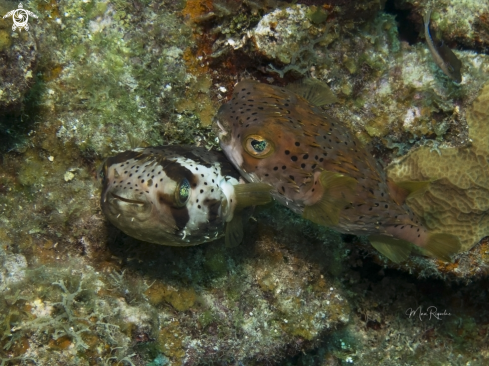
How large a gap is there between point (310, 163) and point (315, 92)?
0.94 metres

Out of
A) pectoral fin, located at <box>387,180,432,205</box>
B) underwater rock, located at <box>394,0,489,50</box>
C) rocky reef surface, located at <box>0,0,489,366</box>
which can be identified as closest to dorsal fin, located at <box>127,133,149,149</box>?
rocky reef surface, located at <box>0,0,489,366</box>

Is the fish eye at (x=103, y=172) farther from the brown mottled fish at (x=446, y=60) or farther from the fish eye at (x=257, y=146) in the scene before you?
the brown mottled fish at (x=446, y=60)

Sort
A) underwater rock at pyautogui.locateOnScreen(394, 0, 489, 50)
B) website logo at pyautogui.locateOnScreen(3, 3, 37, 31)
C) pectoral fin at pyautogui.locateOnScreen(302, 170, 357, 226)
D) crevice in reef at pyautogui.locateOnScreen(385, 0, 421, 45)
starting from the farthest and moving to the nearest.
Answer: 1. crevice in reef at pyautogui.locateOnScreen(385, 0, 421, 45)
2. underwater rock at pyautogui.locateOnScreen(394, 0, 489, 50)
3. website logo at pyautogui.locateOnScreen(3, 3, 37, 31)
4. pectoral fin at pyautogui.locateOnScreen(302, 170, 357, 226)

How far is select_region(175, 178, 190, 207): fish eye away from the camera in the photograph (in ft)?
8.43

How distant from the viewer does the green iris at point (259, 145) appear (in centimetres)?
274

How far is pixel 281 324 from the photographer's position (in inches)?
154

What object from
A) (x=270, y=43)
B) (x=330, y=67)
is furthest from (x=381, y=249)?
(x=270, y=43)

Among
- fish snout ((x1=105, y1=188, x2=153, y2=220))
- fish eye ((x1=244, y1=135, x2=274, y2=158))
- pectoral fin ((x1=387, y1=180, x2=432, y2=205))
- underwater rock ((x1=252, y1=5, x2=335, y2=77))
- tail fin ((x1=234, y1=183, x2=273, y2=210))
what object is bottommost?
fish snout ((x1=105, y1=188, x2=153, y2=220))

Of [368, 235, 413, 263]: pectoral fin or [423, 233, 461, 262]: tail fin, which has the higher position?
[423, 233, 461, 262]: tail fin

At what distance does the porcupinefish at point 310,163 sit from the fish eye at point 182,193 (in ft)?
1.60

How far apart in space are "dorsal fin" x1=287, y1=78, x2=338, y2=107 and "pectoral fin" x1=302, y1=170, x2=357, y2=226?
98cm

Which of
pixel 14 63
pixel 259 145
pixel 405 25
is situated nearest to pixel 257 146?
pixel 259 145

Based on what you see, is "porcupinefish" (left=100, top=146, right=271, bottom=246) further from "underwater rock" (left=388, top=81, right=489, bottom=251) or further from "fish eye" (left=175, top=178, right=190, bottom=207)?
"underwater rock" (left=388, top=81, right=489, bottom=251)

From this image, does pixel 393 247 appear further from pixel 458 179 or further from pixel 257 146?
pixel 257 146
